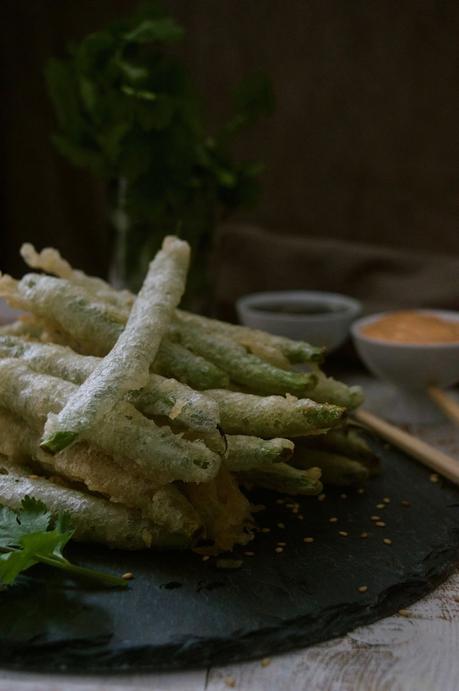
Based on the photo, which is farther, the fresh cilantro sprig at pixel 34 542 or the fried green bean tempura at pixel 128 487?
the fried green bean tempura at pixel 128 487

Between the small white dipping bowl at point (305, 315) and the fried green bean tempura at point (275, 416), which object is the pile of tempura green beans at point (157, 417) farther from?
the small white dipping bowl at point (305, 315)

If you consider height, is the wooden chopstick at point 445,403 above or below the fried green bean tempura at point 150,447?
below

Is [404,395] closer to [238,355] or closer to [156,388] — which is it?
[238,355]

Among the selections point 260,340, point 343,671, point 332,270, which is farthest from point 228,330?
point 332,270

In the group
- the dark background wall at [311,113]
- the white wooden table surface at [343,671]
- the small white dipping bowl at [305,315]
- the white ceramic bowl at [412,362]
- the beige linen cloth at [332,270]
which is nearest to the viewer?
the white wooden table surface at [343,671]

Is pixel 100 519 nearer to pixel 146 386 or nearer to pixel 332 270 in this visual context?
pixel 146 386

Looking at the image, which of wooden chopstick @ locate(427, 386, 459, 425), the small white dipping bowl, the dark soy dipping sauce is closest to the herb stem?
wooden chopstick @ locate(427, 386, 459, 425)

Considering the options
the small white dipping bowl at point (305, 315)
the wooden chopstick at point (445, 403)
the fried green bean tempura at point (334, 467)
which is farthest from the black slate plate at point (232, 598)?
the small white dipping bowl at point (305, 315)

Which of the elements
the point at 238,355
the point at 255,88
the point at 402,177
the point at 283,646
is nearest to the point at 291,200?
the point at 402,177
